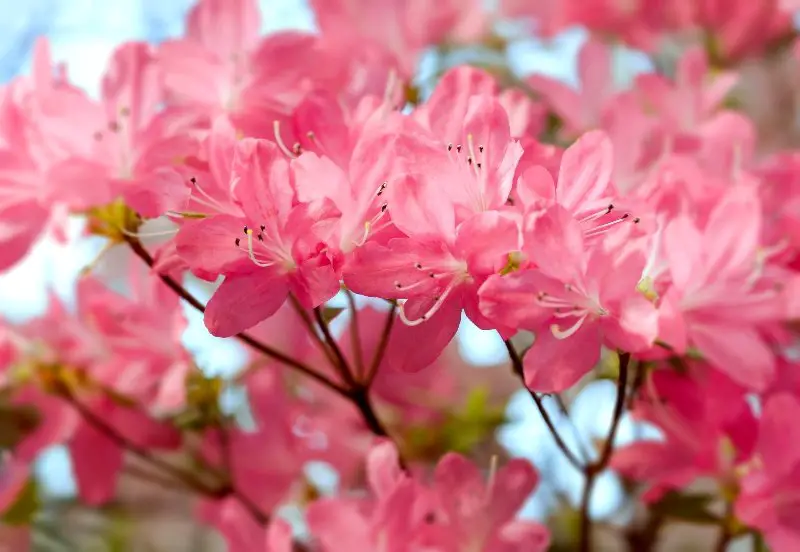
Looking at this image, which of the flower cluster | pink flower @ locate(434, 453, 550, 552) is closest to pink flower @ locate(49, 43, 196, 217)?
the flower cluster

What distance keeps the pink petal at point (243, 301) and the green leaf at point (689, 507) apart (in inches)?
13.2

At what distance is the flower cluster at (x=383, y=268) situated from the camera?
0.47 m

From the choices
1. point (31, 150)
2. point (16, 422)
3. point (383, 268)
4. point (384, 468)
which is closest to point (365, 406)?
point (384, 468)

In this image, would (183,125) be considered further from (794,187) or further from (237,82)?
(794,187)

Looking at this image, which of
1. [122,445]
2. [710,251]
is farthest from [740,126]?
[122,445]

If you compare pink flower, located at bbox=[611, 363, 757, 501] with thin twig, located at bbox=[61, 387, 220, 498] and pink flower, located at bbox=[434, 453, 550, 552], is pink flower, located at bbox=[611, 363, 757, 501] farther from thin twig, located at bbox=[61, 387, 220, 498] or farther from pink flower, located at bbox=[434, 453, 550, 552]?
thin twig, located at bbox=[61, 387, 220, 498]

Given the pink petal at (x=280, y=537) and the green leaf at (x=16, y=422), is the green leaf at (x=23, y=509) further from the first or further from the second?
the pink petal at (x=280, y=537)

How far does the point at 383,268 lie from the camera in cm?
45

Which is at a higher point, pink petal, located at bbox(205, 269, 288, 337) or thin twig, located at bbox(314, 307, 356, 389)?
pink petal, located at bbox(205, 269, 288, 337)

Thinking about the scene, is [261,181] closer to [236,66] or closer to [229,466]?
[236,66]

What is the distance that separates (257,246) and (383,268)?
0.07m

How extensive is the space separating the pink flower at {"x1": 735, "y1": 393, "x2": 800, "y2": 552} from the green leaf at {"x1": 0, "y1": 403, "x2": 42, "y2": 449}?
0.54 meters

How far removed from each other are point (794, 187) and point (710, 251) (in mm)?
175

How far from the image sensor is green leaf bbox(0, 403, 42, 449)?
2.55 ft
